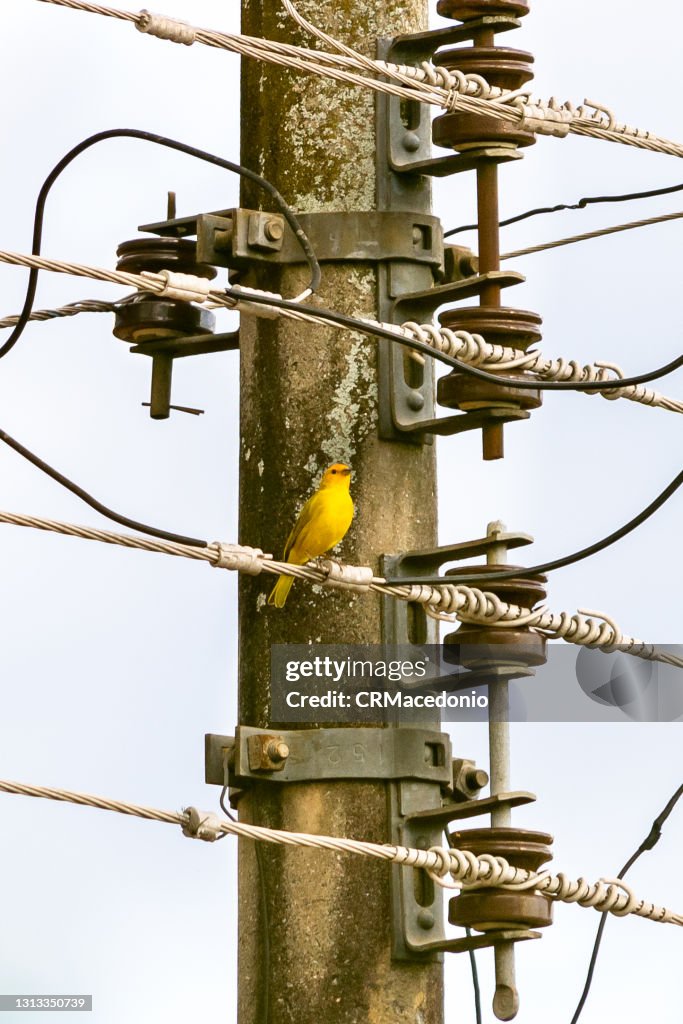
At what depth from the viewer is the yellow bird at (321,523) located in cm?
895

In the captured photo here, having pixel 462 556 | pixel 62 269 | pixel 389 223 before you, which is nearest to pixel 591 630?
pixel 462 556

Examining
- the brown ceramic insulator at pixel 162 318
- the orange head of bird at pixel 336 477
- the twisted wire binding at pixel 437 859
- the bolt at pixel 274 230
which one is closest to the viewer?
the twisted wire binding at pixel 437 859

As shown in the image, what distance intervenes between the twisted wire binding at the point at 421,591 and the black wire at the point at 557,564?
1.4 inches

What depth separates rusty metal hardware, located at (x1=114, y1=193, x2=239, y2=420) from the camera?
9.83m

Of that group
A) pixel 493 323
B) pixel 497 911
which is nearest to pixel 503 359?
pixel 493 323

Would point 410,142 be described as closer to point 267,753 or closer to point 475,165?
point 475,165

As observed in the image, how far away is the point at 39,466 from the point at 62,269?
623 mm

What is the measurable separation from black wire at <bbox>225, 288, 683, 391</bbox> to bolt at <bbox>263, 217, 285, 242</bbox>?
26cm

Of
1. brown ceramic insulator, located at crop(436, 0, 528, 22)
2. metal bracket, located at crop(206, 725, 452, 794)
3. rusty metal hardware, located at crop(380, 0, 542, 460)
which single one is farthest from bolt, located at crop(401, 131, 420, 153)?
metal bracket, located at crop(206, 725, 452, 794)

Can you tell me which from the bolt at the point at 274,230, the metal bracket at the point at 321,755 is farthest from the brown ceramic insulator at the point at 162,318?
the metal bracket at the point at 321,755

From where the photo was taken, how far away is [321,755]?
8.95m

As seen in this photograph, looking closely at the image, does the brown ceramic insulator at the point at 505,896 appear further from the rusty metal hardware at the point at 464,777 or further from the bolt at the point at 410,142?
the bolt at the point at 410,142

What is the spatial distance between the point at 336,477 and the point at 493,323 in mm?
733

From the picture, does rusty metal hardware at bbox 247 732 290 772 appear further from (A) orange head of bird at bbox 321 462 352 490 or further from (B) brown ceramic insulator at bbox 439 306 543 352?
(B) brown ceramic insulator at bbox 439 306 543 352
